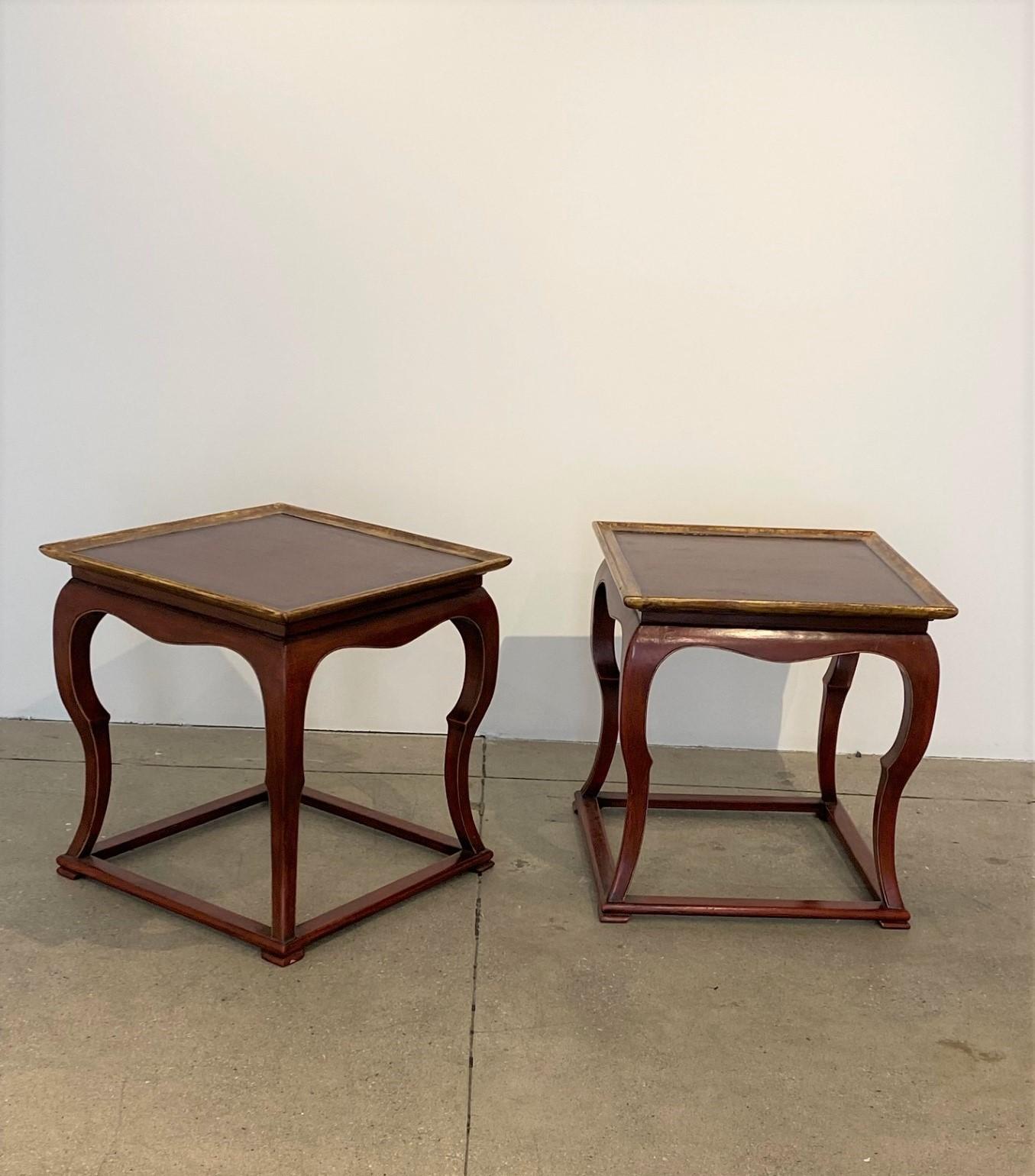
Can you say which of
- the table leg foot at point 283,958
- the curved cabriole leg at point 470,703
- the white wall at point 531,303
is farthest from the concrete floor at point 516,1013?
the white wall at point 531,303

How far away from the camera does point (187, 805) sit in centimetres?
283

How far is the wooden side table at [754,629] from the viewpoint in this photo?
7.46ft

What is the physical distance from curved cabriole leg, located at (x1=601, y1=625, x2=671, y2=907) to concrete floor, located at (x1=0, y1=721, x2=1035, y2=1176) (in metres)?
0.10

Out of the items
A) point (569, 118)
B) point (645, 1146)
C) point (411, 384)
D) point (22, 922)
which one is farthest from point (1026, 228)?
point (22, 922)

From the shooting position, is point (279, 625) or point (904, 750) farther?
point (904, 750)

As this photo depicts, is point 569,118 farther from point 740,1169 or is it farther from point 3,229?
point 740,1169

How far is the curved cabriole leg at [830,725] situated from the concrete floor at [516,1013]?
10cm

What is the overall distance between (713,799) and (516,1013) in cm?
89

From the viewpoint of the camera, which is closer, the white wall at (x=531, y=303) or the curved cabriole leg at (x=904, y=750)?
the curved cabriole leg at (x=904, y=750)

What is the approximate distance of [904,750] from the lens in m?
2.41

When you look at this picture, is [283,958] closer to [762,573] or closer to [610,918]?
[610,918]

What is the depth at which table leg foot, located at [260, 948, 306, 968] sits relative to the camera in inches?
87.9

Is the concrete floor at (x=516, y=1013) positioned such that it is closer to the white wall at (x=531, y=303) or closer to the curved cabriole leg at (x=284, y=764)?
the curved cabriole leg at (x=284, y=764)

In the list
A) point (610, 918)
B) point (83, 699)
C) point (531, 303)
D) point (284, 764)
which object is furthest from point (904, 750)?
point (83, 699)
